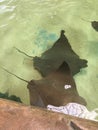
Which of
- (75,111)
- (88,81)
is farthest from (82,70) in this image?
(75,111)

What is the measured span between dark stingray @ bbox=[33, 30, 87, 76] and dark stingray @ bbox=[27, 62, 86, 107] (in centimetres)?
10

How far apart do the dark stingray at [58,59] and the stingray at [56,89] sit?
0.10 metres

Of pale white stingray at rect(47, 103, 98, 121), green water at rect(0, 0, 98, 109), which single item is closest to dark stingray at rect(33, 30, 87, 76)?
green water at rect(0, 0, 98, 109)

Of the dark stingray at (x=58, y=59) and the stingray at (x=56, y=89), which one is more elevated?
the dark stingray at (x=58, y=59)

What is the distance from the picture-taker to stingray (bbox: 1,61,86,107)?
1.74 metres

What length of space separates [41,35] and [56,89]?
780 millimetres

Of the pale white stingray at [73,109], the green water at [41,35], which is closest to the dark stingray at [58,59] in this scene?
the green water at [41,35]

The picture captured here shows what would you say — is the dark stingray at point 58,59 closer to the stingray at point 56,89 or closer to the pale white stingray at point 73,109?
the stingray at point 56,89

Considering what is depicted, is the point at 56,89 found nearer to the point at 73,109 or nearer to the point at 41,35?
the point at 73,109

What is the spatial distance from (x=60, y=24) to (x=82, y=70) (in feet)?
2.11

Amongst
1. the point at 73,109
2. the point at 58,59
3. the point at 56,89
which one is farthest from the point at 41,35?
the point at 73,109

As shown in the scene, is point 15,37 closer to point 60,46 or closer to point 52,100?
point 60,46

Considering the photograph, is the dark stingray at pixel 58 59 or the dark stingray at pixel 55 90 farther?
the dark stingray at pixel 58 59

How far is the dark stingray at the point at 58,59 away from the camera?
199 centimetres
